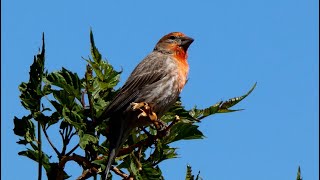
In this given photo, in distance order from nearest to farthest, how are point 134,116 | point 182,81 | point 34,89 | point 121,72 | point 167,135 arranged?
point 34,89, point 167,135, point 121,72, point 134,116, point 182,81

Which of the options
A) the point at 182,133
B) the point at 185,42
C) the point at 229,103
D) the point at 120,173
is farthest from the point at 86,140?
the point at 185,42

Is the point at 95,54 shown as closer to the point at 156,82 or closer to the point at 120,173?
the point at 120,173

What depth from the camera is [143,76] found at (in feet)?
19.6

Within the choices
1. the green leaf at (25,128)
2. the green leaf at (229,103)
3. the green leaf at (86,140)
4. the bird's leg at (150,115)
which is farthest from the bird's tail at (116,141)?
the green leaf at (229,103)

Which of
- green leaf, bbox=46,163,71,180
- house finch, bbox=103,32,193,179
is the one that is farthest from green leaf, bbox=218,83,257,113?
green leaf, bbox=46,163,71,180

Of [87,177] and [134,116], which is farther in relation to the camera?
[134,116]

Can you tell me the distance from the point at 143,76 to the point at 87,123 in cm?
260

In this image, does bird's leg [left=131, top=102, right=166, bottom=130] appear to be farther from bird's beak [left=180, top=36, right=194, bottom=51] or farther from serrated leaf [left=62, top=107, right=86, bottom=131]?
bird's beak [left=180, top=36, right=194, bottom=51]

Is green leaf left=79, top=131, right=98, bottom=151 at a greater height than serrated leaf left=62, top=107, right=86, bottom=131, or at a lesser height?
lesser

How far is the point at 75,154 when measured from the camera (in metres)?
3.01

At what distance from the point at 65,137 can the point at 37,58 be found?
20.0 inches

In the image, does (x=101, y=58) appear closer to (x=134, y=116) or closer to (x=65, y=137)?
(x=65, y=137)

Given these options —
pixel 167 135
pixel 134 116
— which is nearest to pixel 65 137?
pixel 167 135

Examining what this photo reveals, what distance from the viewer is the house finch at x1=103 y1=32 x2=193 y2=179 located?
15.4 feet
